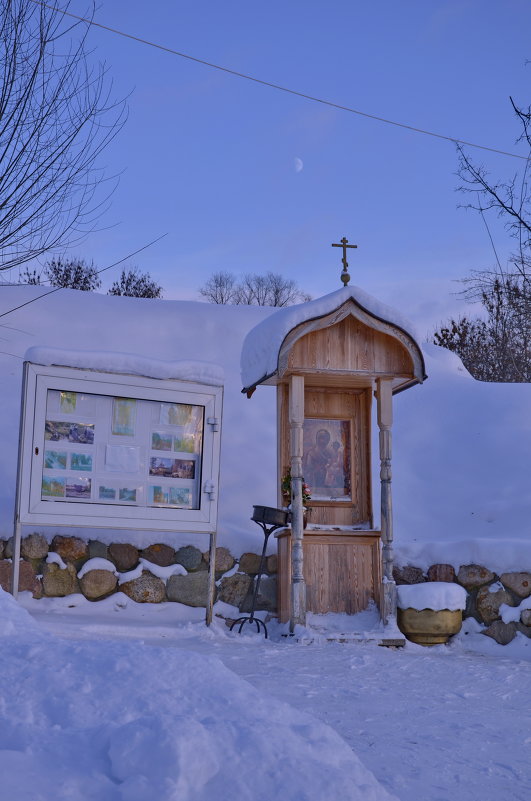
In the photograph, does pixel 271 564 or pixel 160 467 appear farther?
pixel 271 564

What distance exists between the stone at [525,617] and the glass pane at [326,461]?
7.41 ft

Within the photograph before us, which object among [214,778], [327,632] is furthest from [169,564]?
[214,778]

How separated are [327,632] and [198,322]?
7759 millimetres

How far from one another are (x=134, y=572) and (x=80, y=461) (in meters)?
1.86

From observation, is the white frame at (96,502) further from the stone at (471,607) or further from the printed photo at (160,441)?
the stone at (471,607)

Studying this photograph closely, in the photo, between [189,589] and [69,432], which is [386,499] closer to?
[189,589]

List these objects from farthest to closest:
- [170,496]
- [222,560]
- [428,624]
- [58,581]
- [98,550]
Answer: [222,560]
[98,550]
[58,581]
[428,624]
[170,496]

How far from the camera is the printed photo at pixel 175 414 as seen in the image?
28.0 feet

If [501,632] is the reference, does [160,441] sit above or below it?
above

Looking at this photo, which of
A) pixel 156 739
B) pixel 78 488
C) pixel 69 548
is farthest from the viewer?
pixel 69 548

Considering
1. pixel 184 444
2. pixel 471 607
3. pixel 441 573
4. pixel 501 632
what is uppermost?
pixel 184 444

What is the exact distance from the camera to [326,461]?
9812mm

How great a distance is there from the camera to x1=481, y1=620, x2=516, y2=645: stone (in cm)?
921

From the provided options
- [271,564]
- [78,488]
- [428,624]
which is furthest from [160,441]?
[428,624]
